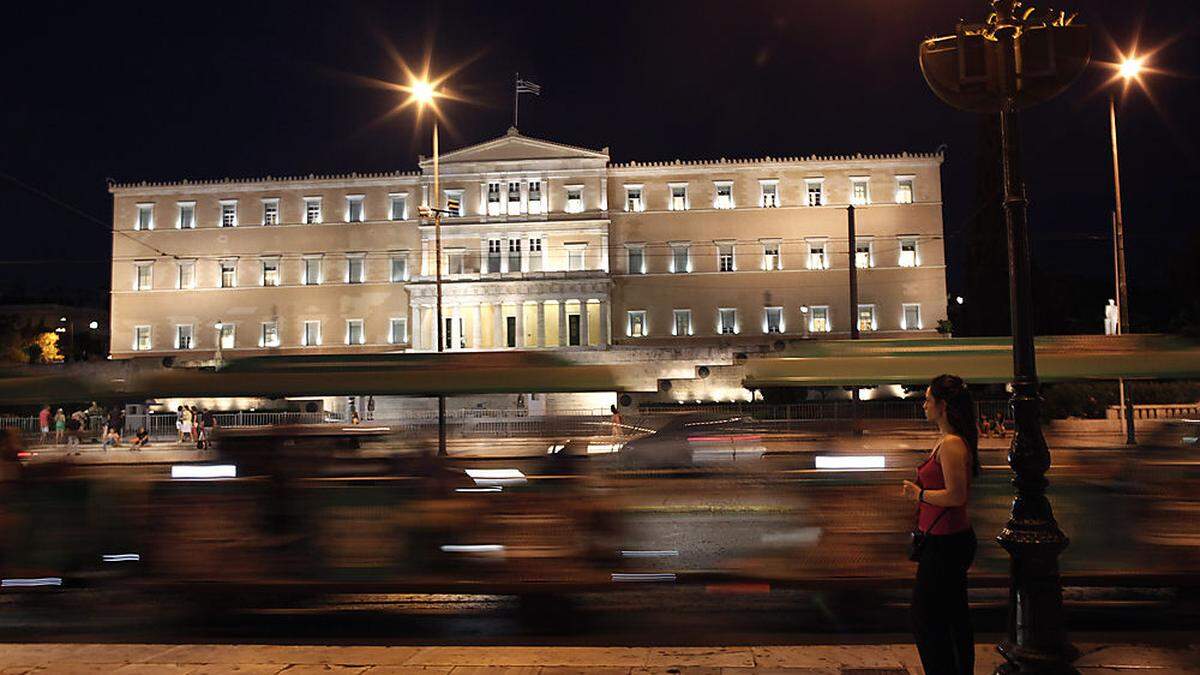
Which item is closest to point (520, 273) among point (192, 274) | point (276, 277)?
point (276, 277)

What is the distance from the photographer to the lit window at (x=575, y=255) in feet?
202

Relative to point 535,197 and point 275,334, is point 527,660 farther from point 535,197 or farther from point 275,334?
point 275,334

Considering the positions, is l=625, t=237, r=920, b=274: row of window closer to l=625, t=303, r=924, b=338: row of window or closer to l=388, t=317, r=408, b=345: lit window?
l=625, t=303, r=924, b=338: row of window

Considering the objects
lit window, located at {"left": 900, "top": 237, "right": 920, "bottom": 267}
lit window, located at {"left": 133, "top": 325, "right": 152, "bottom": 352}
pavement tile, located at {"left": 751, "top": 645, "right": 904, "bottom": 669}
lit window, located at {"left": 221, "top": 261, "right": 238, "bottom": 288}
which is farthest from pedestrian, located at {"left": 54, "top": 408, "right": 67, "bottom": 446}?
lit window, located at {"left": 133, "top": 325, "right": 152, "bottom": 352}

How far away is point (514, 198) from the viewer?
62.0 meters

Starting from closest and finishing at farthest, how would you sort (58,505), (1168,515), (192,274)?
(1168,515) → (58,505) → (192,274)

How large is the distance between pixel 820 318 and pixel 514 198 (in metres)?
21.6

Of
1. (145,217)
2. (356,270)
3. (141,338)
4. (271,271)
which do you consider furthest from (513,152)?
(141,338)

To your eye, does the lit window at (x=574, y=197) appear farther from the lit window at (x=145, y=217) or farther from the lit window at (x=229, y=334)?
the lit window at (x=145, y=217)

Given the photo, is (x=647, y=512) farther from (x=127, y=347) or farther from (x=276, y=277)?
(x=127, y=347)

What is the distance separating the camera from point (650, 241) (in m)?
61.7

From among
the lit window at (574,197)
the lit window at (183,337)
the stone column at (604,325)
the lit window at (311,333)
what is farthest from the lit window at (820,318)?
the lit window at (183,337)

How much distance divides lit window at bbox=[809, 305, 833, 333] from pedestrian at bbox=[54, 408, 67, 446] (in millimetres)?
53497

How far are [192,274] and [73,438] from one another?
195 ft
